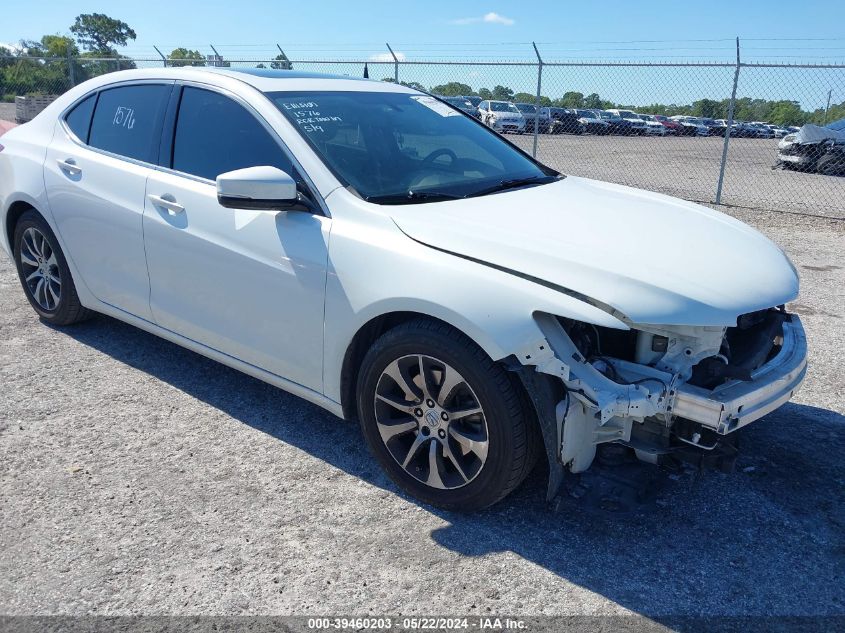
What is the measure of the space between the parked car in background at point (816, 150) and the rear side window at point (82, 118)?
14976 millimetres

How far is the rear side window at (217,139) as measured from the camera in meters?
3.47

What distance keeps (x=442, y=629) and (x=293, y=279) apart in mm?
1565

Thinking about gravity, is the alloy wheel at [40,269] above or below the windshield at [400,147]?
below

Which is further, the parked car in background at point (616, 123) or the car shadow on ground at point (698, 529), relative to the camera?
the parked car in background at point (616, 123)

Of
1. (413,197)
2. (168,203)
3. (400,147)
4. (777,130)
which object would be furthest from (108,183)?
(777,130)

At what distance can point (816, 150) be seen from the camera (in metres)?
15.6

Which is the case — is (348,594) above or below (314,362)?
below

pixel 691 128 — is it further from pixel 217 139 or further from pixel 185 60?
pixel 217 139

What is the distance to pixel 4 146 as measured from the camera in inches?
194

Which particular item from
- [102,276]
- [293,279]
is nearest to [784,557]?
[293,279]

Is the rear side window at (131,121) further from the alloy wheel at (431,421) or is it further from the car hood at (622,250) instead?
the alloy wheel at (431,421)

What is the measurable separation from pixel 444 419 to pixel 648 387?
0.80 metres

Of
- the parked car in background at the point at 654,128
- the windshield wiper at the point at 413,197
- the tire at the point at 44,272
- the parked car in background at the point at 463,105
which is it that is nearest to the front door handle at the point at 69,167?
the tire at the point at 44,272

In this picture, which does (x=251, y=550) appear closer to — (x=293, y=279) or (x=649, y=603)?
(x=293, y=279)
